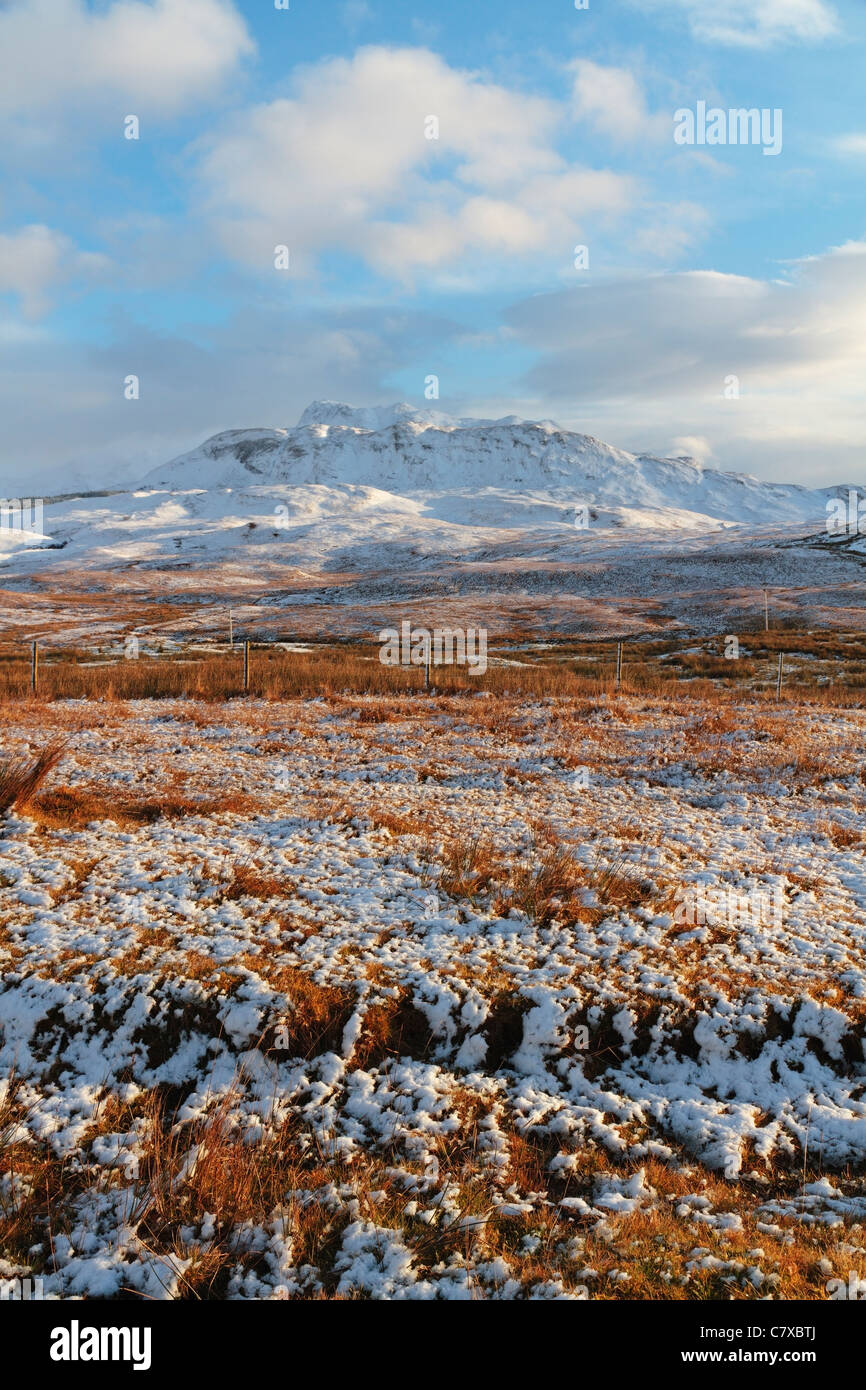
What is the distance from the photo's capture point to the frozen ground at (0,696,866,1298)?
3.84 m

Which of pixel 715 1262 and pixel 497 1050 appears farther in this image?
pixel 497 1050

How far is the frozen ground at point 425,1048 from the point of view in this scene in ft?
12.6

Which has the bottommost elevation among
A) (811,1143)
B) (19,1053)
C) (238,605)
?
(811,1143)

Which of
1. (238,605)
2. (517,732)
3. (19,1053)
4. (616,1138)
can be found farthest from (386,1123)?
(238,605)

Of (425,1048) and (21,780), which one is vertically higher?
(21,780)

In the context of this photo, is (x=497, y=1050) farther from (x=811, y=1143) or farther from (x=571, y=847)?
(x=571, y=847)

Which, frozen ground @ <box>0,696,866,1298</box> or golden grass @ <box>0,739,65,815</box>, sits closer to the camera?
frozen ground @ <box>0,696,866,1298</box>

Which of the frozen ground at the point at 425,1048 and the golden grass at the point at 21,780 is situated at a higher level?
the golden grass at the point at 21,780

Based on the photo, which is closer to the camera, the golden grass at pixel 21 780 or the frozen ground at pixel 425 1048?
the frozen ground at pixel 425 1048

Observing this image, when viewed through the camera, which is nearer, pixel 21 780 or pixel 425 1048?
pixel 425 1048

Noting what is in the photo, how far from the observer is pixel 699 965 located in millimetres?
6473

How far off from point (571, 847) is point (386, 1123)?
462 cm

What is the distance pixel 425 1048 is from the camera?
18.0 ft
